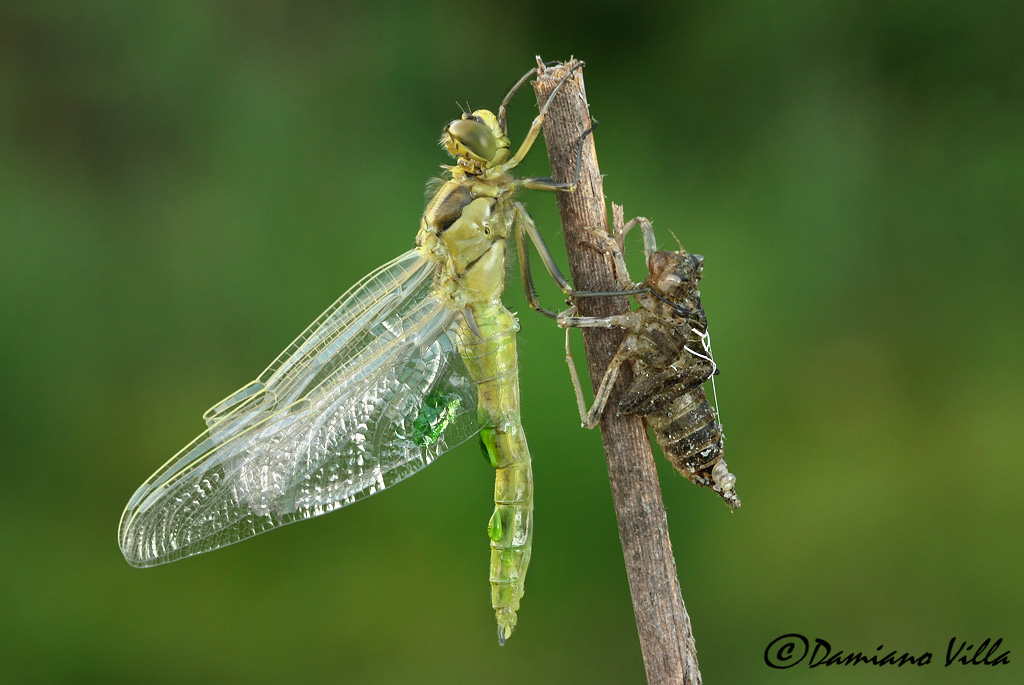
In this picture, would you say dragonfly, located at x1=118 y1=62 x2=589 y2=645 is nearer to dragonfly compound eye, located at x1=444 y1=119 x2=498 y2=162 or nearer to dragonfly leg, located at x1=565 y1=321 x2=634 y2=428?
dragonfly compound eye, located at x1=444 y1=119 x2=498 y2=162

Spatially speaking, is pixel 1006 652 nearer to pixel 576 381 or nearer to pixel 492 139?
pixel 576 381

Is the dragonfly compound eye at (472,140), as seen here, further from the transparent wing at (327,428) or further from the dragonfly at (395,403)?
the transparent wing at (327,428)

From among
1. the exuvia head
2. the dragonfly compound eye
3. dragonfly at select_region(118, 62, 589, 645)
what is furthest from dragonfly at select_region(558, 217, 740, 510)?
the dragonfly compound eye

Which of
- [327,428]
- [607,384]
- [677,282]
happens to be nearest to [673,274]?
[677,282]

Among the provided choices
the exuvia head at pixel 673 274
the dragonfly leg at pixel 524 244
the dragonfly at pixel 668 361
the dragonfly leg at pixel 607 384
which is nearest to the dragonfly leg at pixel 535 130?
the dragonfly leg at pixel 524 244

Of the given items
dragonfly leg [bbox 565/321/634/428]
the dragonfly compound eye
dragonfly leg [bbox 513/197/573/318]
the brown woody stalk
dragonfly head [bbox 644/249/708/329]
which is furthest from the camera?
dragonfly leg [bbox 513/197/573/318]

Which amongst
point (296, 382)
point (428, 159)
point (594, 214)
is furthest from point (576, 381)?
point (428, 159)
